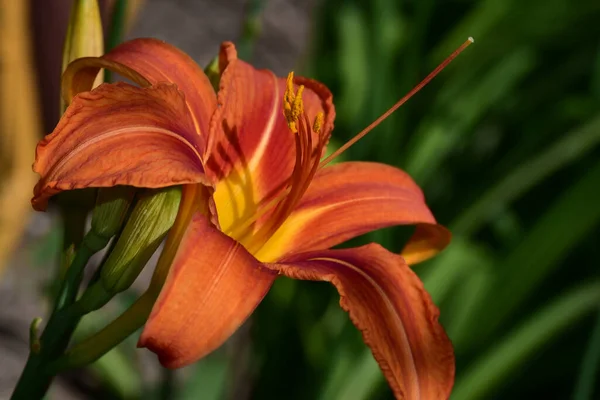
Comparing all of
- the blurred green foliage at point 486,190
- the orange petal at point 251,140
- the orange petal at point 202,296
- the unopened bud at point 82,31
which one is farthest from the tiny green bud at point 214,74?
the blurred green foliage at point 486,190

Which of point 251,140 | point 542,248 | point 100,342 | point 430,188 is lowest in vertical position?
point 430,188

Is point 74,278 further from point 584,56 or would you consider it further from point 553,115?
point 584,56

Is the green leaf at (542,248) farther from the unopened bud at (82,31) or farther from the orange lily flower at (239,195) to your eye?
the unopened bud at (82,31)

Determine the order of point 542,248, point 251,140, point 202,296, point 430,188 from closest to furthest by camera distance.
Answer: point 202,296, point 251,140, point 542,248, point 430,188

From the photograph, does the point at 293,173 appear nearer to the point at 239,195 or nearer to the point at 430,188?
the point at 239,195

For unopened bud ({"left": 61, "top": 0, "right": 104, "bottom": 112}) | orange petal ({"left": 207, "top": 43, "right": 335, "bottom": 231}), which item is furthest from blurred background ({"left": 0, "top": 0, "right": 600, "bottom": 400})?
unopened bud ({"left": 61, "top": 0, "right": 104, "bottom": 112})

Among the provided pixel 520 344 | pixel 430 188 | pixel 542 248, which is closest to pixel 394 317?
pixel 520 344

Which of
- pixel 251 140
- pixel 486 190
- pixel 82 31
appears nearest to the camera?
pixel 82 31
